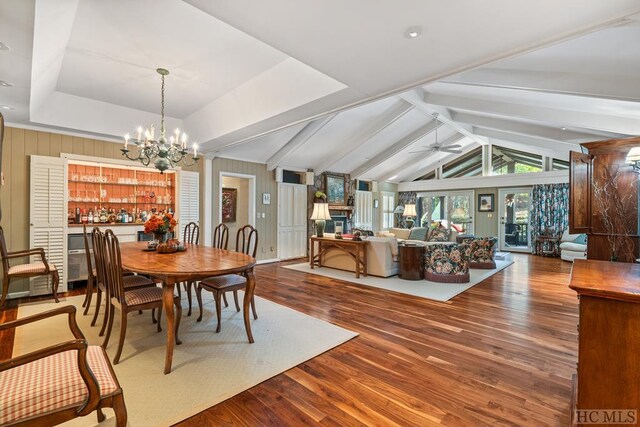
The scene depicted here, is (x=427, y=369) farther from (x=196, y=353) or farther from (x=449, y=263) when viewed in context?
(x=449, y=263)

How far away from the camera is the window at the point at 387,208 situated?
10836mm

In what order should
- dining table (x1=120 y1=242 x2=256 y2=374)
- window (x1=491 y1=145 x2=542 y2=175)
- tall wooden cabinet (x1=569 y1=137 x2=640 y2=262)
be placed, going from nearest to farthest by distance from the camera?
dining table (x1=120 y1=242 x2=256 y2=374)
tall wooden cabinet (x1=569 y1=137 x2=640 y2=262)
window (x1=491 y1=145 x2=542 y2=175)

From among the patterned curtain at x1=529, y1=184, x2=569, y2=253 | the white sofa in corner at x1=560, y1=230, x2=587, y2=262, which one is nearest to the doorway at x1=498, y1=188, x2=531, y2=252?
the patterned curtain at x1=529, y1=184, x2=569, y2=253

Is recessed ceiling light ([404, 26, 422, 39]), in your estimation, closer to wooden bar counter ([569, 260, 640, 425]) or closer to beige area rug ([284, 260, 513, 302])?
wooden bar counter ([569, 260, 640, 425])

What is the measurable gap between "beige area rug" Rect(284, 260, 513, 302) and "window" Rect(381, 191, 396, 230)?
4.97m

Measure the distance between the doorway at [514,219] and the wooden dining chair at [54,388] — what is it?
10.2 metres

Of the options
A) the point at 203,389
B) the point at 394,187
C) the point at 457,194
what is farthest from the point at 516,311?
the point at 394,187

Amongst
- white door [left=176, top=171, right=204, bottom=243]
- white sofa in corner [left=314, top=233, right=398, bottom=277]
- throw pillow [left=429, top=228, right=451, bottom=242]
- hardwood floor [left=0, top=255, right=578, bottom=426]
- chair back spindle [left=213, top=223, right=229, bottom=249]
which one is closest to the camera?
hardwood floor [left=0, top=255, right=578, bottom=426]

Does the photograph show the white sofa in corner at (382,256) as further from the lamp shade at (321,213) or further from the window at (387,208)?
Answer: the window at (387,208)

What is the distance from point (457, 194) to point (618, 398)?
9.51 m

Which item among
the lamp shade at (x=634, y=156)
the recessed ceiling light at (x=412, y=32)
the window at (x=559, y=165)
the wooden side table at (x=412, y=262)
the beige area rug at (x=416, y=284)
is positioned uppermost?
the window at (x=559, y=165)

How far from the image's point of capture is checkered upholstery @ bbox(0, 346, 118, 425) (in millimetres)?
1123

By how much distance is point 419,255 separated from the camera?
16.8 ft

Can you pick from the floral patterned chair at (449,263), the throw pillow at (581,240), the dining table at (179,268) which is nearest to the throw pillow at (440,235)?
the floral patterned chair at (449,263)
